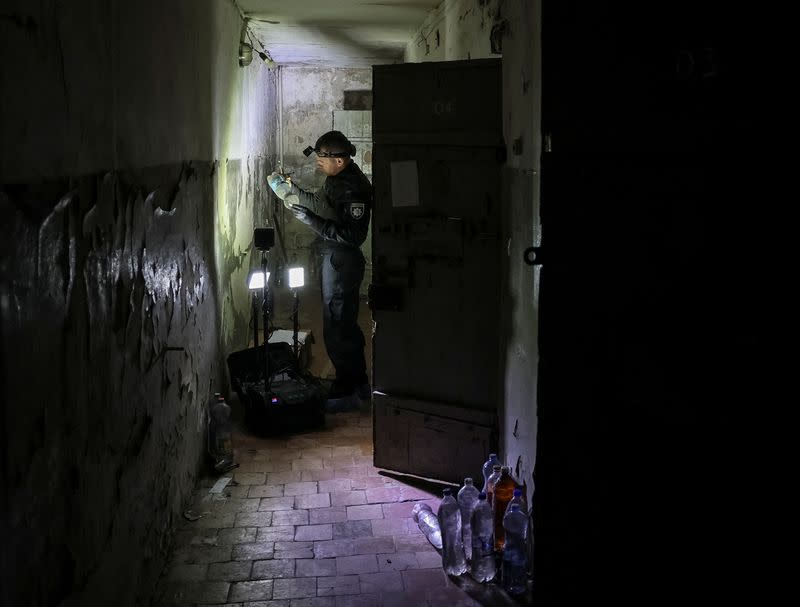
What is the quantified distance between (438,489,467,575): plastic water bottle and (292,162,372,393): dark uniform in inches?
104

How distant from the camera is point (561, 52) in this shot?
154 cm

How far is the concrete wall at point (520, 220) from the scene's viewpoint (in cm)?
330

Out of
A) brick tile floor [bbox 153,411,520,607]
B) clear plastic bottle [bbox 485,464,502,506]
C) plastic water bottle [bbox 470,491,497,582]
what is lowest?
brick tile floor [bbox 153,411,520,607]

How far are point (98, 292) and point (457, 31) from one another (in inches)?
156

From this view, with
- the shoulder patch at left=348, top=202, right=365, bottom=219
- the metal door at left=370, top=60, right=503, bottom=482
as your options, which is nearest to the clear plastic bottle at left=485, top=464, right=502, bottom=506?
the metal door at left=370, top=60, right=503, bottom=482

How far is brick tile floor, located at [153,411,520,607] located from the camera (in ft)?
10.6

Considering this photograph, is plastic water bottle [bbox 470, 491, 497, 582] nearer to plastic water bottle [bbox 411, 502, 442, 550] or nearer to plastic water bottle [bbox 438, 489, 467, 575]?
plastic water bottle [bbox 438, 489, 467, 575]

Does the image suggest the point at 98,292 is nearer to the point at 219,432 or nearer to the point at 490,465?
the point at 490,465

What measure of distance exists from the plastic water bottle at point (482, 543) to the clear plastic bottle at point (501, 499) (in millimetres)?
62

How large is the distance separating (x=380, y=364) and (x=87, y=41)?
2.63m

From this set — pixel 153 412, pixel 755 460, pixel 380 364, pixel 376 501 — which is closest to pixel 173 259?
pixel 153 412

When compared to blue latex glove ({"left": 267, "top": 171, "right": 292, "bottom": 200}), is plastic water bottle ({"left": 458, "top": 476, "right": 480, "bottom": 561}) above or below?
below

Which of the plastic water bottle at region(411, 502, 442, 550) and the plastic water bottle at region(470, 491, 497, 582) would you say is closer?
the plastic water bottle at region(470, 491, 497, 582)

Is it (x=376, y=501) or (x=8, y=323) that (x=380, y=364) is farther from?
(x=8, y=323)
